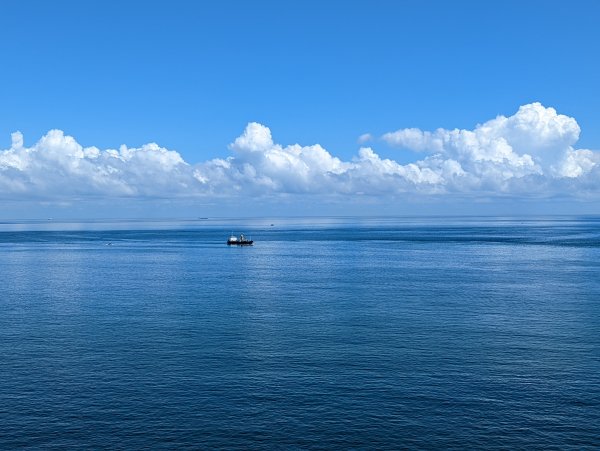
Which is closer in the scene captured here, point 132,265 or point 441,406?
point 441,406

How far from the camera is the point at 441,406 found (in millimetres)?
58875

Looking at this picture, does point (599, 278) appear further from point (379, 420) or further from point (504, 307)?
point (379, 420)

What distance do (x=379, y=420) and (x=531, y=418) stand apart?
14323mm

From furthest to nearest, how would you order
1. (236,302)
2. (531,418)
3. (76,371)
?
(236,302)
(76,371)
(531,418)

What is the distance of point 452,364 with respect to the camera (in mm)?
71875

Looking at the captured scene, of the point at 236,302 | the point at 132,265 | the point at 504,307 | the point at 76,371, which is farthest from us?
the point at 132,265

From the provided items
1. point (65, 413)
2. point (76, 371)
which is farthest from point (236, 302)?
point (65, 413)

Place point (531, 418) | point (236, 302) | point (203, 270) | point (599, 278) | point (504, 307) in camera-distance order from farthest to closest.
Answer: point (203, 270) < point (599, 278) < point (236, 302) < point (504, 307) < point (531, 418)

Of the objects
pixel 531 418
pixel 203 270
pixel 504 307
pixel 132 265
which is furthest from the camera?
pixel 132 265

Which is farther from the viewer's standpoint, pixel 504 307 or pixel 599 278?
pixel 599 278

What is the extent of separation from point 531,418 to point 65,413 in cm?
4492

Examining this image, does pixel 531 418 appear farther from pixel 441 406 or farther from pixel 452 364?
pixel 452 364

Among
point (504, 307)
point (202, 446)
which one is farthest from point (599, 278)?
point (202, 446)

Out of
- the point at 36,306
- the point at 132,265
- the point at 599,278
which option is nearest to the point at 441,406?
the point at 36,306
